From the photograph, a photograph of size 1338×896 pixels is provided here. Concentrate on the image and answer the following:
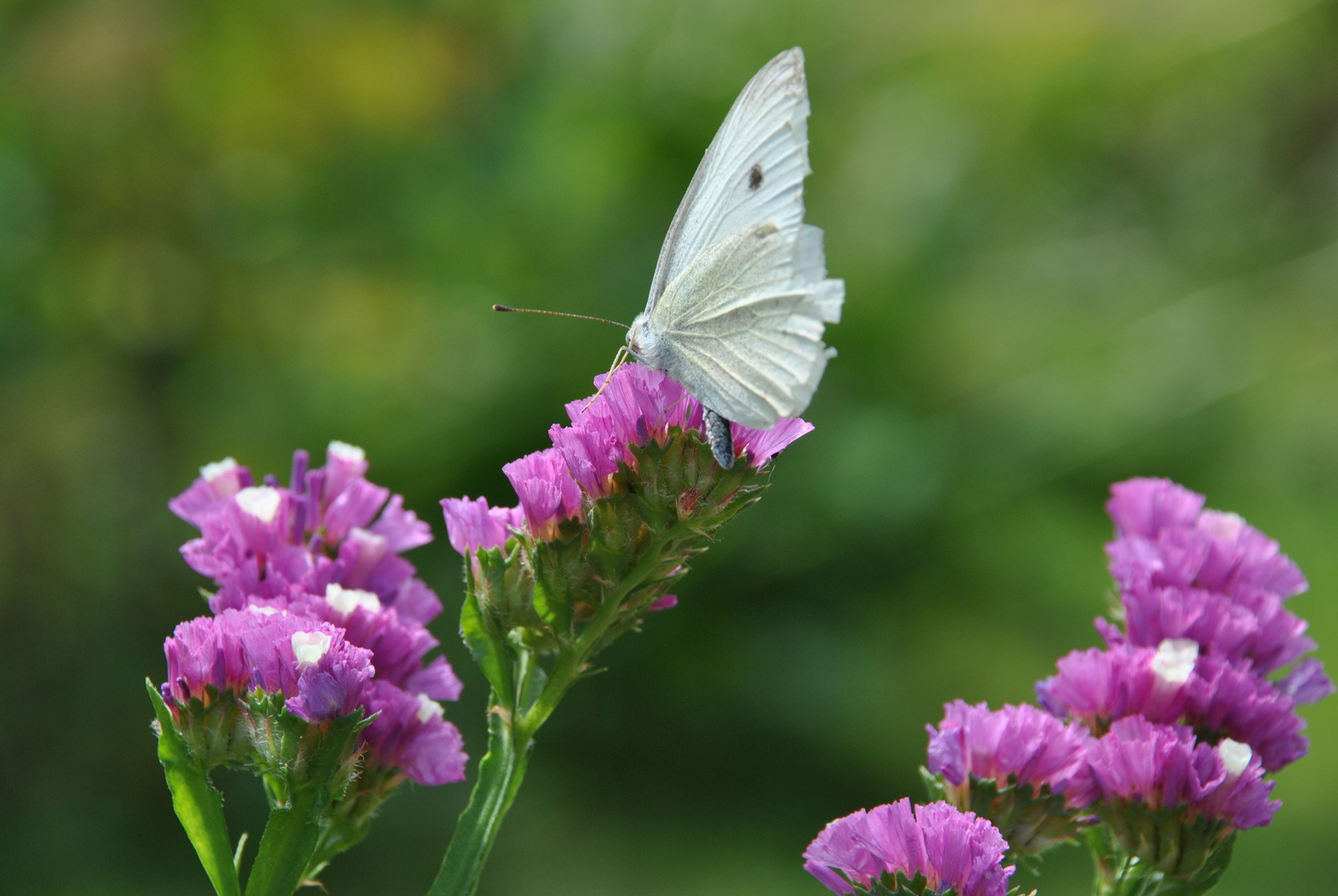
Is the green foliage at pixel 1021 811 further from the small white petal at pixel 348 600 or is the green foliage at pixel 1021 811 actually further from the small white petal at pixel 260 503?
the small white petal at pixel 260 503

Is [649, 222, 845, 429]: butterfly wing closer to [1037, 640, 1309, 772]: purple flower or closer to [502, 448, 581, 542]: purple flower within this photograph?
[502, 448, 581, 542]: purple flower

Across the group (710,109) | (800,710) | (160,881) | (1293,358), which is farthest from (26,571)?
(1293,358)

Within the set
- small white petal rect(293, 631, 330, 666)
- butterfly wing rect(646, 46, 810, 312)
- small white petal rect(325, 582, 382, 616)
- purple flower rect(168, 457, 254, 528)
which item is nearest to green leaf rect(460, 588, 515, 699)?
small white petal rect(325, 582, 382, 616)

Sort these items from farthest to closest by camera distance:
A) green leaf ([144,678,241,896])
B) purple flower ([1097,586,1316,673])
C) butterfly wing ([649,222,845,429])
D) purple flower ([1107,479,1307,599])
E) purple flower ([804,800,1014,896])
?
1. purple flower ([1107,479,1307,599])
2. purple flower ([1097,586,1316,673])
3. butterfly wing ([649,222,845,429])
4. green leaf ([144,678,241,896])
5. purple flower ([804,800,1014,896])

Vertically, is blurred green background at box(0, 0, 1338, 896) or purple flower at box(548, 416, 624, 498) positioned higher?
blurred green background at box(0, 0, 1338, 896)

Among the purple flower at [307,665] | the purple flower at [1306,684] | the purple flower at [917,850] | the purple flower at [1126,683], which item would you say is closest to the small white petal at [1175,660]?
the purple flower at [1126,683]

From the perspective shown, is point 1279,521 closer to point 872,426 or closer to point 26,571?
point 872,426
